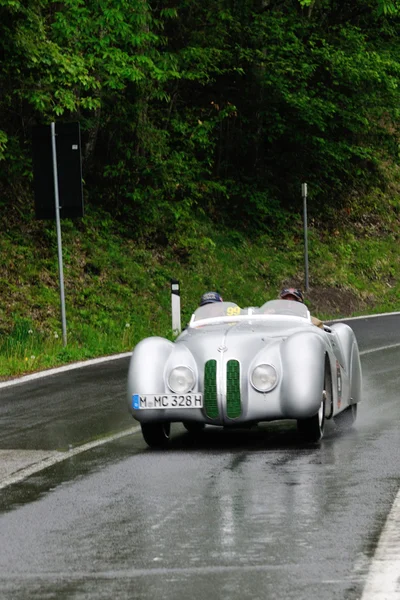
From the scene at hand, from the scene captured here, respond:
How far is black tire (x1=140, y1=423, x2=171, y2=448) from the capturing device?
35.4 feet

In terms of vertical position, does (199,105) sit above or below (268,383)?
above

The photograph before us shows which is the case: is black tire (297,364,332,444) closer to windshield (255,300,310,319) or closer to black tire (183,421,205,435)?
windshield (255,300,310,319)

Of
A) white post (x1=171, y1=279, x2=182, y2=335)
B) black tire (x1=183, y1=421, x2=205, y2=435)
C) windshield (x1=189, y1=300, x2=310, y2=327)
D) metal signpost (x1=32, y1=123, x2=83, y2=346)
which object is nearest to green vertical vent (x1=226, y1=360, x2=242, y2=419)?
black tire (x1=183, y1=421, x2=205, y2=435)

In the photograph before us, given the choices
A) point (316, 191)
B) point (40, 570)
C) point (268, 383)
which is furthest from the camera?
point (316, 191)

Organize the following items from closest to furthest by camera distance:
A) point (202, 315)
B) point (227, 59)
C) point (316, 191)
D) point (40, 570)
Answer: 1. point (40, 570)
2. point (202, 315)
3. point (227, 59)
4. point (316, 191)

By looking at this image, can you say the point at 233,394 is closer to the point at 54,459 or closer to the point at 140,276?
the point at 54,459

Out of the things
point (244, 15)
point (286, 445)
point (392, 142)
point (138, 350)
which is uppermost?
point (244, 15)

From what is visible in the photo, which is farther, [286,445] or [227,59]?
[227,59]

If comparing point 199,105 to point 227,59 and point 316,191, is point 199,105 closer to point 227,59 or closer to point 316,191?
point 227,59

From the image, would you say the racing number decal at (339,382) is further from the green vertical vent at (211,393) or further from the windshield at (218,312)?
the green vertical vent at (211,393)

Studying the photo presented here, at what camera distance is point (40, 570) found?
6.35 m

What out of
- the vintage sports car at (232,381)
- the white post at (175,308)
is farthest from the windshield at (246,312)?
the white post at (175,308)

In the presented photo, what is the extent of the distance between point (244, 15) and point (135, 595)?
1207 inches

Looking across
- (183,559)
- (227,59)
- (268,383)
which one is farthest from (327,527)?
(227,59)
